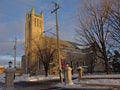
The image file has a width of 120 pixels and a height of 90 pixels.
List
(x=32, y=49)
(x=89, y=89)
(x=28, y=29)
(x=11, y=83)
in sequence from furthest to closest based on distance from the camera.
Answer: (x=28, y=29)
(x=32, y=49)
(x=89, y=89)
(x=11, y=83)

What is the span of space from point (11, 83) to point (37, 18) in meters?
122

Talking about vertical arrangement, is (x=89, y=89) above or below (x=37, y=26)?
below

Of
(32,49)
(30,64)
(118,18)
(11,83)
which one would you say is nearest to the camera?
(11,83)

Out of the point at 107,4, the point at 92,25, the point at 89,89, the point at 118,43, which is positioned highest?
the point at 107,4

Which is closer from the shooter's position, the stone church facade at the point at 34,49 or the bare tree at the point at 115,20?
the bare tree at the point at 115,20

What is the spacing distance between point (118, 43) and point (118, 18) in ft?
12.4

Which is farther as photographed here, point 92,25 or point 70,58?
point 70,58

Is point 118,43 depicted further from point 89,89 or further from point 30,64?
point 30,64

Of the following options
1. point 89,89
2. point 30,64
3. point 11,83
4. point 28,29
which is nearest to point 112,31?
point 89,89

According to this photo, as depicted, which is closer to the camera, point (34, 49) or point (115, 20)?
point (115, 20)

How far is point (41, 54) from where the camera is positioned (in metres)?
52.0

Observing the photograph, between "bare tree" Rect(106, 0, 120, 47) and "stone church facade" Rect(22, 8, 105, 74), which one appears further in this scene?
"stone church facade" Rect(22, 8, 105, 74)

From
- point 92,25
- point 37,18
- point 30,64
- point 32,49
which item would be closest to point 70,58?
point 30,64

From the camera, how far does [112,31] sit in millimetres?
29000
